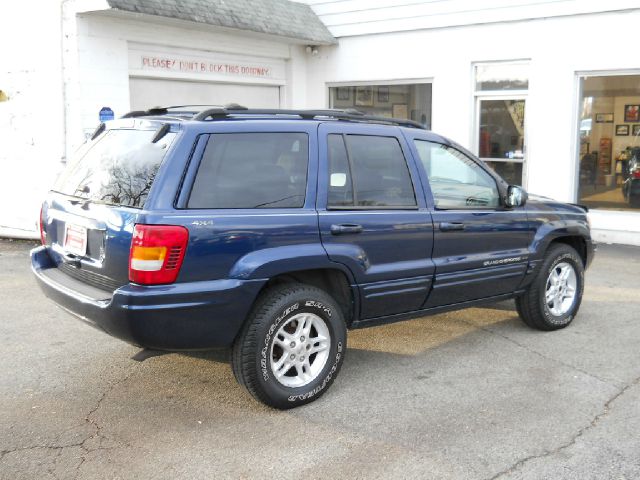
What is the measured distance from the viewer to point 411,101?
1209 cm

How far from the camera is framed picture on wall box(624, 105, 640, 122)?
980cm

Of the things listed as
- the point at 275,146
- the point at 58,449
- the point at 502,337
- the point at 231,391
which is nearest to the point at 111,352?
the point at 231,391

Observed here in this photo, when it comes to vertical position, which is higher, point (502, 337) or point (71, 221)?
point (71, 221)

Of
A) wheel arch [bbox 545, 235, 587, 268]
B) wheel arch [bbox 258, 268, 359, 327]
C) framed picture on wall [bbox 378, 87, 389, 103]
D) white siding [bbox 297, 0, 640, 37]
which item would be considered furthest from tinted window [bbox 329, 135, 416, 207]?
framed picture on wall [bbox 378, 87, 389, 103]

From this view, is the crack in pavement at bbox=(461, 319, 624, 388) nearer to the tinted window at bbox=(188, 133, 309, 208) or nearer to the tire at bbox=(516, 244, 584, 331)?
the tire at bbox=(516, 244, 584, 331)

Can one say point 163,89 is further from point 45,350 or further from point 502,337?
point 502,337

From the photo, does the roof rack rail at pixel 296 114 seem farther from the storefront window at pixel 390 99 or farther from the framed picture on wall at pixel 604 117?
the storefront window at pixel 390 99

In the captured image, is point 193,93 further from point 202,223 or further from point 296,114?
point 202,223

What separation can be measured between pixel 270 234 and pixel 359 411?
125 cm

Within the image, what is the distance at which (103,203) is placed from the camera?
13.7 feet

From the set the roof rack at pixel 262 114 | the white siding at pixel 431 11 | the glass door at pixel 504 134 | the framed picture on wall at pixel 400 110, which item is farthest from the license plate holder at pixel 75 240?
the framed picture on wall at pixel 400 110

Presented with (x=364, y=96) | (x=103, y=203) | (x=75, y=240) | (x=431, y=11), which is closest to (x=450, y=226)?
(x=103, y=203)

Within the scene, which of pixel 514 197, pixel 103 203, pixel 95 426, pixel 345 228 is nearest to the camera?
pixel 95 426

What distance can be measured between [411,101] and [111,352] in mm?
8178
